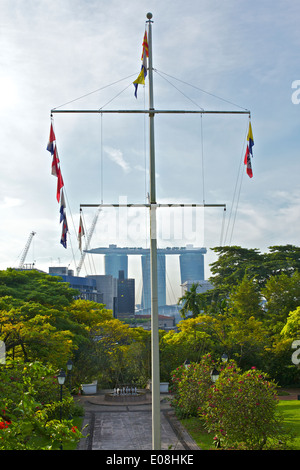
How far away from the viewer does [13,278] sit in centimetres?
3225

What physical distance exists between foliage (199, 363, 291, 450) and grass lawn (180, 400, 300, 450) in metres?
1.90

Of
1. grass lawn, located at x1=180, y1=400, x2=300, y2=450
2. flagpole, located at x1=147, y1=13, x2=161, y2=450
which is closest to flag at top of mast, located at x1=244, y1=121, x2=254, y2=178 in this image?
flagpole, located at x1=147, y1=13, x2=161, y2=450

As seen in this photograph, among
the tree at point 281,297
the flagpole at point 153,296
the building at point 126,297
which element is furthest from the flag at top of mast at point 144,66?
the building at point 126,297

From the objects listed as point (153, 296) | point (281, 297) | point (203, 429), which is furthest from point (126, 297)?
point (153, 296)

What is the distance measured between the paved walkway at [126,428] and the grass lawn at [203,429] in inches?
11.6

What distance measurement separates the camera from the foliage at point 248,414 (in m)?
13.9

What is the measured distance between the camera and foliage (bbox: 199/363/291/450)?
13883mm

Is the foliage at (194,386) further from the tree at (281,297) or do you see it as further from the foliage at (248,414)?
the tree at (281,297)

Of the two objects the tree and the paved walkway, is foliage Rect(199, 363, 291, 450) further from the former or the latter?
the tree

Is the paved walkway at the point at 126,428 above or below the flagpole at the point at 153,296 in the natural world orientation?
below

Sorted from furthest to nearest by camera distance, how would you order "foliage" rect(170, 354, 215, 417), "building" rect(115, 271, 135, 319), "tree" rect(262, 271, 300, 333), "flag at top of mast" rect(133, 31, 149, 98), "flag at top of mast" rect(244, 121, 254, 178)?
"building" rect(115, 271, 135, 319) → "tree" rect(262, 271, 300, 333) → "foliage" rect(170, 354, 215, 417) → "flag at top of mast" rect(244, 121, 254, 178) → "flag at top of mast" rect(133, 31, 149, 98)

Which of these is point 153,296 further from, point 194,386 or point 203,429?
point 194,386
